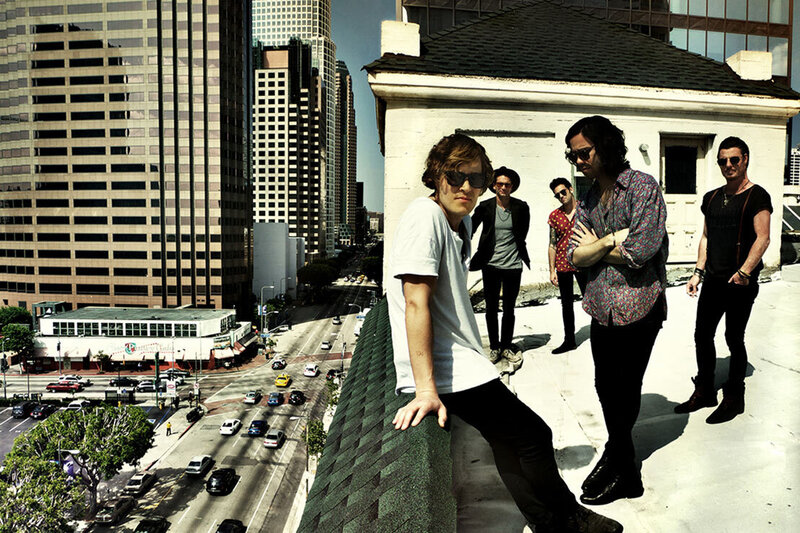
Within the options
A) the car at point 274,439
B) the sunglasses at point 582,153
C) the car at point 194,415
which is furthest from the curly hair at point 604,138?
the car at point 194,415

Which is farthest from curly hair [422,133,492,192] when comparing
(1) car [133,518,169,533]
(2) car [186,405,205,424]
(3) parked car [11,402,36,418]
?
(3) parked car [11,402,36,418]

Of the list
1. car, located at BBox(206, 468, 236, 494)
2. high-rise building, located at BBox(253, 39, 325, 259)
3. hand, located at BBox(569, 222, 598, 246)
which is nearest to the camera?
hand, located at BBox(569, 222, 598, 246)

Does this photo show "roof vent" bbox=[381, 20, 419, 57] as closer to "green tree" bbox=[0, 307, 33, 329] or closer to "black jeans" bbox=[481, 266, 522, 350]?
"black jeans" bbox=[481, 266, 522, 350]

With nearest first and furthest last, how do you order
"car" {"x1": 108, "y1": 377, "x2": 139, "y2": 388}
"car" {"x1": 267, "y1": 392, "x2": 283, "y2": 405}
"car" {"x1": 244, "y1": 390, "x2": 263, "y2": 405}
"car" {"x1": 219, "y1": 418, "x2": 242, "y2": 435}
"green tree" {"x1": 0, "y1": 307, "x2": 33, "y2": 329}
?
1. "car" {"x1": 219, "y1": 418, "x2": 242, "y2": 435}
2. "car" {"x1": 267, "y1": 392, "x2": 283, "y2": 405}
3. "car" {"x1": 244, "y1": 390, "x2": 263, "y2": 405}
4. "car" {"x1": 108, "y1": 377, "x2": 139, "y2": 388}
5. "green tree" {"x1": 0, "y1": 307, "x2": 33, "y2": 329}

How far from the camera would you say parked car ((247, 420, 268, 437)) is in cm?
3662

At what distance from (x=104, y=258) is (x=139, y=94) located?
26926 millimetres

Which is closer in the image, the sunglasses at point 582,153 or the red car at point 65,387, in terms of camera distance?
the sunglasses at point 582,153

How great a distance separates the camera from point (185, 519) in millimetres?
27016

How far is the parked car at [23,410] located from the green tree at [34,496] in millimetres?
19527

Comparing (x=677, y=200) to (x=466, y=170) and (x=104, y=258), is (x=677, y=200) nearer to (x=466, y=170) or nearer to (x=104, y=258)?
(x=466, y=170)

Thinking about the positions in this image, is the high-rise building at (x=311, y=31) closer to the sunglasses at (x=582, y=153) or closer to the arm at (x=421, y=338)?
the sunglasses at (x=582, y=153)

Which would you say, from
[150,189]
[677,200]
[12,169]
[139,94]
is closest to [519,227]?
[677,200]

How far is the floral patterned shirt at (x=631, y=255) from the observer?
291 centimetres

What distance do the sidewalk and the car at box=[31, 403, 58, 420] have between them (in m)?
50.9
